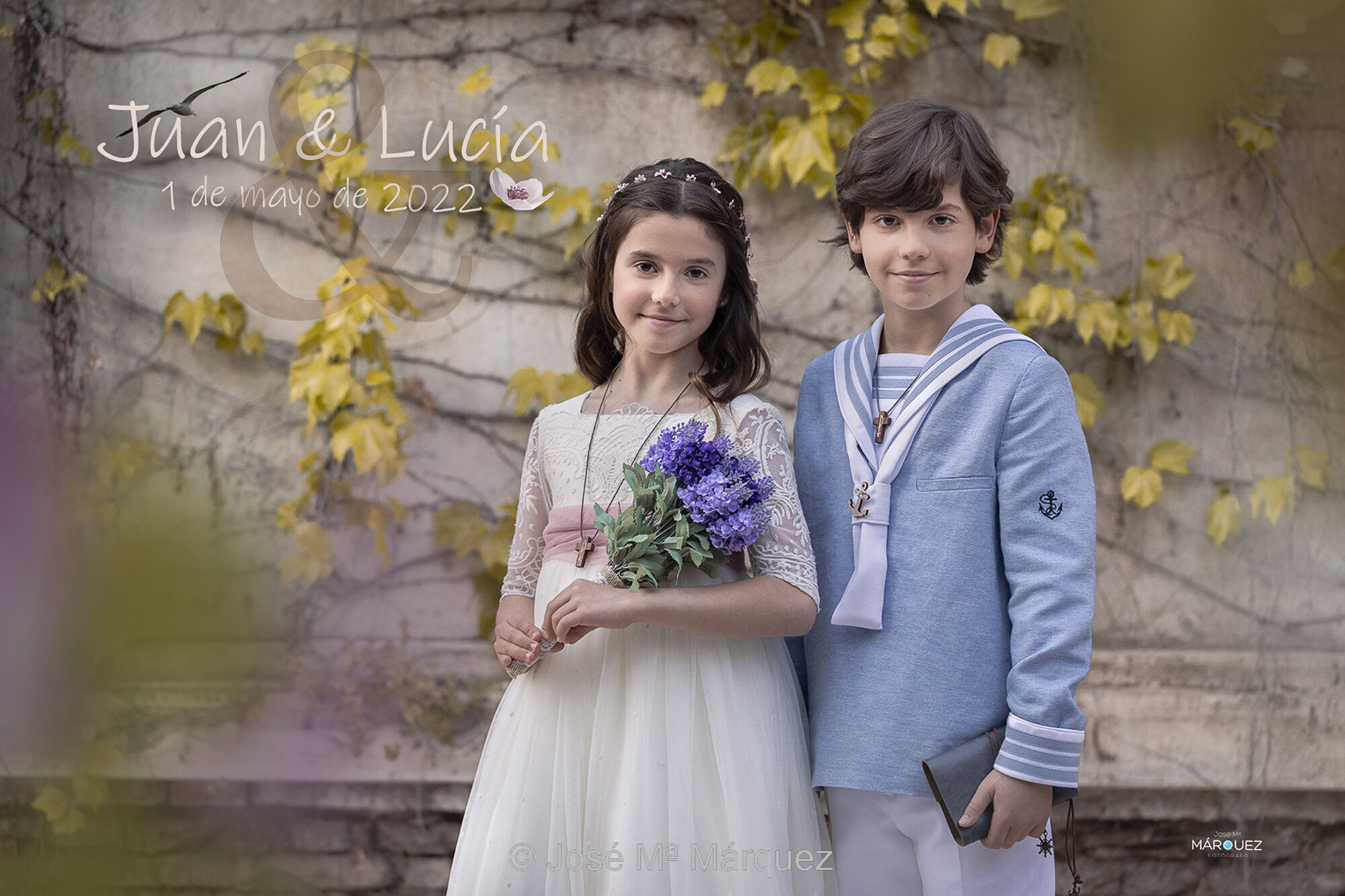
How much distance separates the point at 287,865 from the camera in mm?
2812

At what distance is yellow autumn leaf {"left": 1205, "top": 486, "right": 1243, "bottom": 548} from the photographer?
9.38 feet

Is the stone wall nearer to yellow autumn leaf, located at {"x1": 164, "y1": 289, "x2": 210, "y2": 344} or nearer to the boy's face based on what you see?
yellow autumn leaf, located at {"x1": 164, "y1": 289, "x2": 210, "y2": 344}

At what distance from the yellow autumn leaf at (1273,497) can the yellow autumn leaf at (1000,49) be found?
3.23 feet

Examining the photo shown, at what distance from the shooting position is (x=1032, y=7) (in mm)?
2842

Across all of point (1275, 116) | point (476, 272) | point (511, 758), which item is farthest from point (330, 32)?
point (1275, 116)

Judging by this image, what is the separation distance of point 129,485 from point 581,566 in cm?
207

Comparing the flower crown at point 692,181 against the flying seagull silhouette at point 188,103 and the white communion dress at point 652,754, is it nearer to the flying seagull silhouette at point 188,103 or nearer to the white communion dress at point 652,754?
the white communion dress at point 652,754

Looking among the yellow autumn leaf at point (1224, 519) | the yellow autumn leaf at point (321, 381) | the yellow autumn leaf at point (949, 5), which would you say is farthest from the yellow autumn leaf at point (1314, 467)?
the yellow autumn leaf at point (321, 381)

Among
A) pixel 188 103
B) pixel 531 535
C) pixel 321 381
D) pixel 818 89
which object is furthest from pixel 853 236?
pixel 188 103

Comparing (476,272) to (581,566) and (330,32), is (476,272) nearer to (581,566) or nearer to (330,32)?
(330,32)

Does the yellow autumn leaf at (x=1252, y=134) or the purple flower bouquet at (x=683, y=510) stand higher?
the yellow autumn leaf at (x=1252, y=134)

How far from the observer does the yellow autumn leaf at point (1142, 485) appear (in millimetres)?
2838

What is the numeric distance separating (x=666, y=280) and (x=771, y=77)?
62.5 inches

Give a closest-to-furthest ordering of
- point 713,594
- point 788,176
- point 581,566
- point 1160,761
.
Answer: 1. point 713,594
2. point 581,566
3. point 1160,761
4. point 788,176
